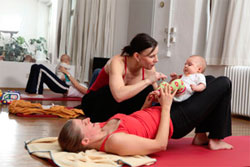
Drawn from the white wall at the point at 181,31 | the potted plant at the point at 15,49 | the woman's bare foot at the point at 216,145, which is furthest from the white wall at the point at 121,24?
the woman's bare foot at the point at 216,145

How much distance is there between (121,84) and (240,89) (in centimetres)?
267

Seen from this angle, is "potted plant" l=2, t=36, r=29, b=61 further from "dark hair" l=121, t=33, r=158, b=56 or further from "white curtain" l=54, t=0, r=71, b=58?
"dark hair" l=121, t=33, r=158, b=56

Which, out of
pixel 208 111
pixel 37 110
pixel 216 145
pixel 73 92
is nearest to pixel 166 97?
pixel 208 111

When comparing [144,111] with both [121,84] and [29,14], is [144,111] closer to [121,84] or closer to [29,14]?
[121,84]

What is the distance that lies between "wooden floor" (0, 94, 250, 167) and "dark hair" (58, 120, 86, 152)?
0.14 m

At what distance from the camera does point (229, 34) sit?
164 inches

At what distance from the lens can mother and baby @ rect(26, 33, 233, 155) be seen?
1.56 meters

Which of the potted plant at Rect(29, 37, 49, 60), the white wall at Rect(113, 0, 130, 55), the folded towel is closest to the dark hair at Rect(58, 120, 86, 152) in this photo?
the folded towel

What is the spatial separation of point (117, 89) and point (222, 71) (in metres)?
2.93

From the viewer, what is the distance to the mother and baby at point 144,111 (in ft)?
5.13

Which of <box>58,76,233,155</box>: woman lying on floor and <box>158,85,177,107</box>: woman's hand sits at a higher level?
<box>158,85,177,107</box>: woman's hand

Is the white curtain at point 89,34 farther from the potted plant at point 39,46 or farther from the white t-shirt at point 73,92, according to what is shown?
the white t-shirt at point 73,92

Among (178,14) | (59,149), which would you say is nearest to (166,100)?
(59,149)

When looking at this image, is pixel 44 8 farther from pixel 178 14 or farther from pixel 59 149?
pixel 59 149
